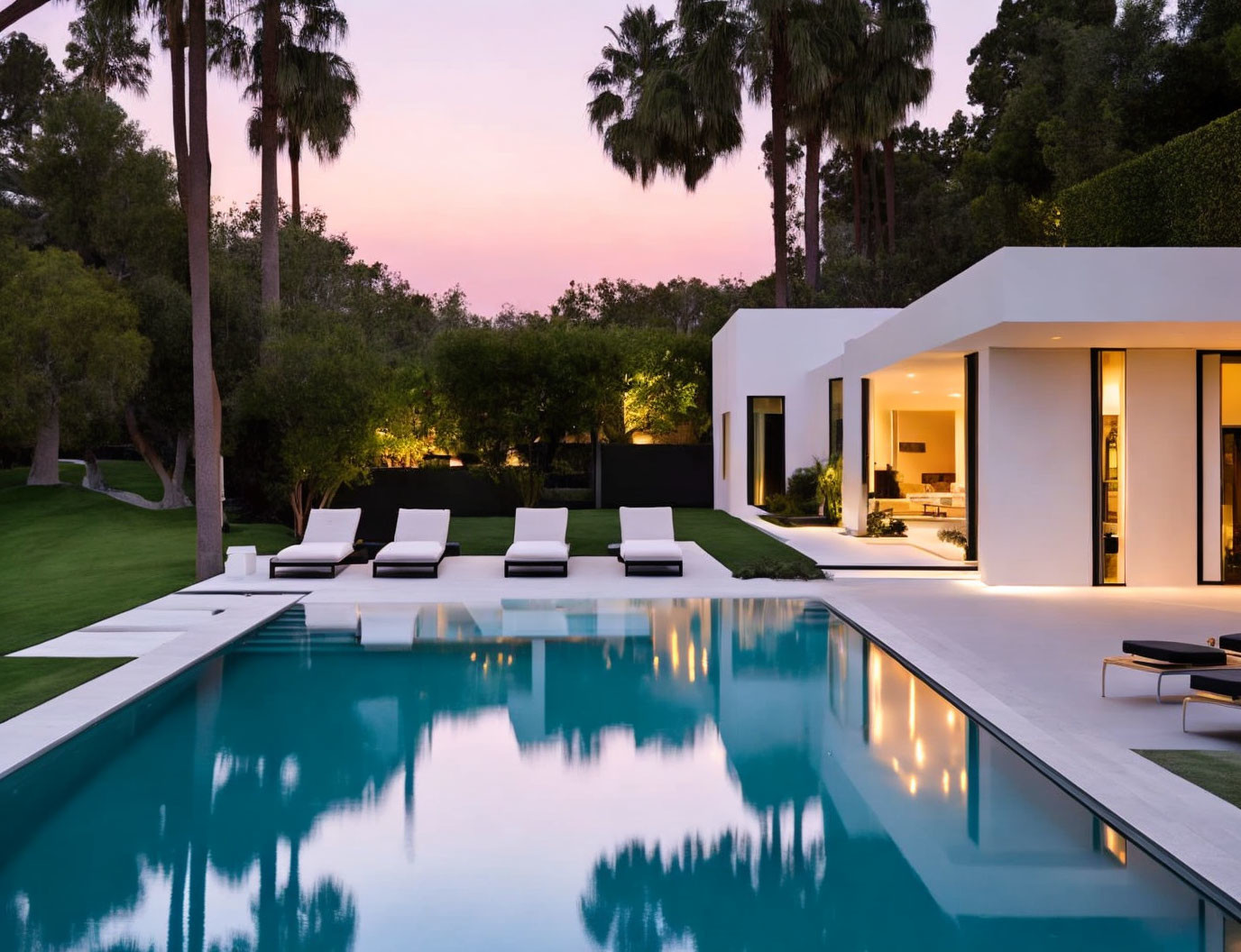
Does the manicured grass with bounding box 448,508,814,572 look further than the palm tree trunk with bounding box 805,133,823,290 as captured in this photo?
No

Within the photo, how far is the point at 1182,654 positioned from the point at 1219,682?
64 centimetres

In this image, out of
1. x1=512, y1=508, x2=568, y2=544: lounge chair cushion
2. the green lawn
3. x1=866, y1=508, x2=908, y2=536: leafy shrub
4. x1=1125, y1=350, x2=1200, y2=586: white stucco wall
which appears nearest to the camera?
the green lawn

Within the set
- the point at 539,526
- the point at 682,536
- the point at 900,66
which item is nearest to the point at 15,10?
the point at 539,526

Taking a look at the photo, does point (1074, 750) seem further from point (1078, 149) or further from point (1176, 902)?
point (1078, 149)

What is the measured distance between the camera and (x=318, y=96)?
23172mm

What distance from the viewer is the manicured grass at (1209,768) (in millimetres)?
5438

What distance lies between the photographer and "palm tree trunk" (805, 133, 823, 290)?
27484 mm

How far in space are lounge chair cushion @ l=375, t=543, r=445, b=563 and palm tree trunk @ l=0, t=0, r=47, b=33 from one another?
26.8 ft

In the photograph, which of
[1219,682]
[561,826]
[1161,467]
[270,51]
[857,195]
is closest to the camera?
[561,826]

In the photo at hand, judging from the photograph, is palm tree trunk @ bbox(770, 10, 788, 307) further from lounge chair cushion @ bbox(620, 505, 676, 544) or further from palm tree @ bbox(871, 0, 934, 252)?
lounge chair cushion @ bbox(620, 505, 676, 544)

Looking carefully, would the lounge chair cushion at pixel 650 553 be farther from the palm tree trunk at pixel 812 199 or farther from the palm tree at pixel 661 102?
the palm tree trunk at pixel 812 199

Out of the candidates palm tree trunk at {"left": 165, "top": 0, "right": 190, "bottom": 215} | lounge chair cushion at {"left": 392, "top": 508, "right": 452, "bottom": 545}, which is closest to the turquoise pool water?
lounge chair cushion at {"left": 392, "top": 508, "right": 452, "bottom": 545}

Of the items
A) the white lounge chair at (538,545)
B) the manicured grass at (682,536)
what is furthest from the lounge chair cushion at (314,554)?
the manicured grass at (682,536)

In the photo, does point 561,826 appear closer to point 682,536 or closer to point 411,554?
point 411,554
